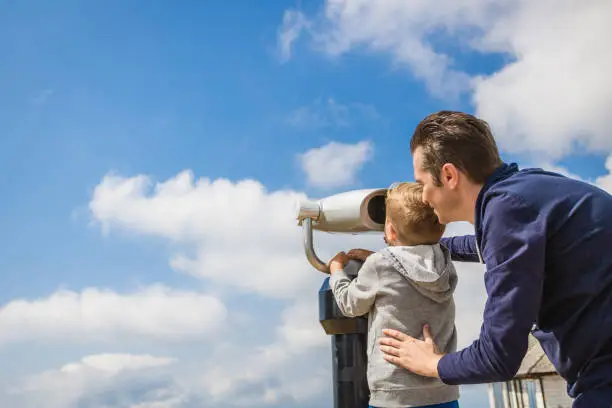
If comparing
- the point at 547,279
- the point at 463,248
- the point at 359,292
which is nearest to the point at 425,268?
the point at 359,292

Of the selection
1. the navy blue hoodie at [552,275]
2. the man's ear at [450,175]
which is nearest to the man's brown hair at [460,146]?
the man's ear at [450,175]

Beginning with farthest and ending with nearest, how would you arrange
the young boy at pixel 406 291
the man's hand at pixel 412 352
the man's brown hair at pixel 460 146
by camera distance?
the young boy at pixel 406 291, the man's hand at pixel 412 352, the man's brown hair at pixel 460 146

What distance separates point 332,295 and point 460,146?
808 mm

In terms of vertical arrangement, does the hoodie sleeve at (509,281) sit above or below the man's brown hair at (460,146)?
below

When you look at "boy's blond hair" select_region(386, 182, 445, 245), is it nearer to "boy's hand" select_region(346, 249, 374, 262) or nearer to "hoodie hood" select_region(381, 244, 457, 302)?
"hoodie hood" select_region(381, 244, 457, 302)

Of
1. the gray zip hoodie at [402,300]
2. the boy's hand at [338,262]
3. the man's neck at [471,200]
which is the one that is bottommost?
the gray zip hoodie at [402,300]

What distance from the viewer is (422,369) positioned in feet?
6.06

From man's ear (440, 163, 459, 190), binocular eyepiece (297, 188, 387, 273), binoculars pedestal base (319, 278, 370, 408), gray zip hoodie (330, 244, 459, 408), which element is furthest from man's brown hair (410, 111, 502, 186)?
binoculars pedestal base (319, 278, 370, 408)

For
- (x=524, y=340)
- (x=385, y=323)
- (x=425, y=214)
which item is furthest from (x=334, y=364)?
(x=524, y=340)

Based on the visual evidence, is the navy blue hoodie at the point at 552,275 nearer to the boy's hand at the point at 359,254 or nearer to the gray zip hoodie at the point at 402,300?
the gray zip hoodie at the point at 402,300

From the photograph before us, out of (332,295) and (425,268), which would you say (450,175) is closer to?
(425,268)

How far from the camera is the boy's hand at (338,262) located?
90.4 inches

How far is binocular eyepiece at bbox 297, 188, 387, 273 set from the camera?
237 cm

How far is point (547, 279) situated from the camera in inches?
60.4
